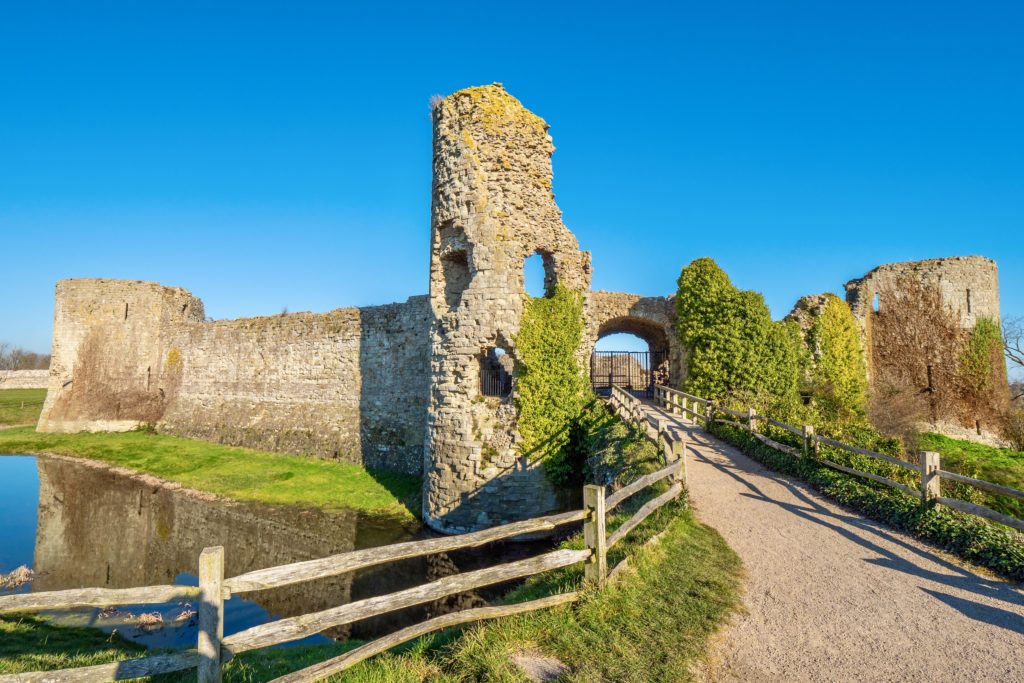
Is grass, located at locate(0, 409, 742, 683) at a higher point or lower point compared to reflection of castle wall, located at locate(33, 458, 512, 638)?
higher

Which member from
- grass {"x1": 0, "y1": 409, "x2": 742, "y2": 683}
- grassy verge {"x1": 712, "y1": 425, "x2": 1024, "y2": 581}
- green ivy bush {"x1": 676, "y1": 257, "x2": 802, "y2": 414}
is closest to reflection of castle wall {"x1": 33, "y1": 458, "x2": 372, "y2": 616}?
grass {"x1": 0, "y1": 409, "x2": 742, "y2": 683}

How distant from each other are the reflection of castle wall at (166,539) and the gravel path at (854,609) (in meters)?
7.39

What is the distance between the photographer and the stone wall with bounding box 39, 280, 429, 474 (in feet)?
59.9

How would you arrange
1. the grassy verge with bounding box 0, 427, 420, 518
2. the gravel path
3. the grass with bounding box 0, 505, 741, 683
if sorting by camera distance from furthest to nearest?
the grassy verge with bounding box 0, 427, 420, 518 → the gravel path → the grass with bounding box 0, 505, 741, 683

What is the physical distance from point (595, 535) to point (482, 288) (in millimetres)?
8106

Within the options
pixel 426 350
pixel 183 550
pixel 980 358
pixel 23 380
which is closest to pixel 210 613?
pixel 183 550

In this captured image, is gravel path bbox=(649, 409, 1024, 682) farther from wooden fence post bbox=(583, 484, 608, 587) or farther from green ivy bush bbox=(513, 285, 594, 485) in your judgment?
green ivy bush bbox=(513, 285, 594, 485)

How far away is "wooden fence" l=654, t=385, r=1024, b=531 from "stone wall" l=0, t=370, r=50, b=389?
196 ft

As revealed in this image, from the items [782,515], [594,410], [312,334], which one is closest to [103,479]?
[312,334]

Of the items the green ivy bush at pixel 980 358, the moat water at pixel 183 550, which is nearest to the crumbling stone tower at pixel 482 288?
the moat water at pixel 183 550

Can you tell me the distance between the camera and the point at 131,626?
8.73 m

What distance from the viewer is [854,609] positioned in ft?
18.3

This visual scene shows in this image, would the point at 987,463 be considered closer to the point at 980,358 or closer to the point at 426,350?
the point at 980,358

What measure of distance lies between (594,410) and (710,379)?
7434 millimetres
